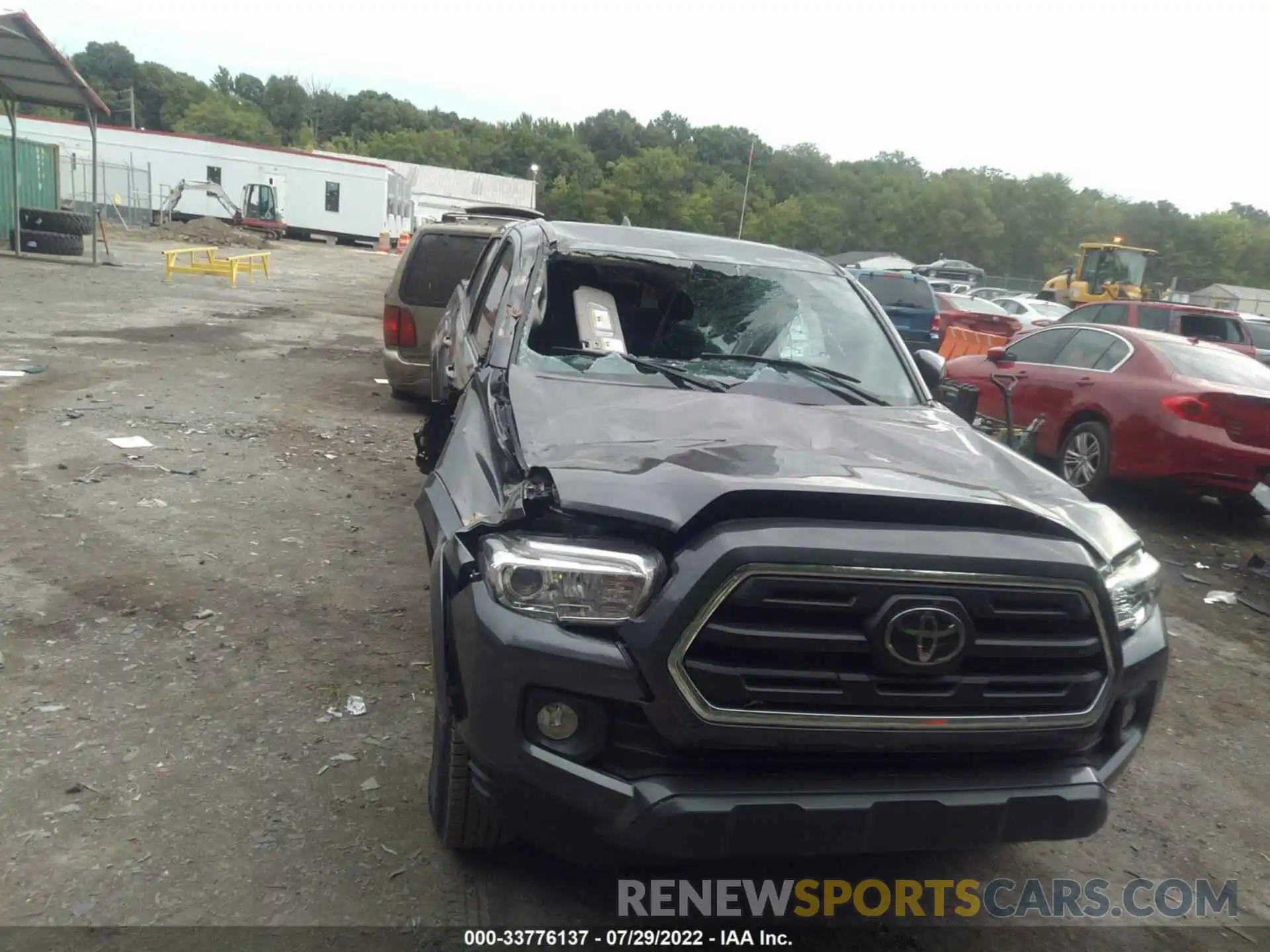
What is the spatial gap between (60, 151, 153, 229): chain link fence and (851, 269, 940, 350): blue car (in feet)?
101

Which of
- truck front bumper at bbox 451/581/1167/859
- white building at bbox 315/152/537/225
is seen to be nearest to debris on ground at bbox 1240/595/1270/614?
truck front bumper at bbox 451/581/1167/859

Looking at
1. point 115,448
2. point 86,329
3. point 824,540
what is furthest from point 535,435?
point 86,329

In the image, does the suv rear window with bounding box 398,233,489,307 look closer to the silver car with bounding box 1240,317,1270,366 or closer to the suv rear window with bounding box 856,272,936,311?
the suv rear window with bounding box 856,272,936,311

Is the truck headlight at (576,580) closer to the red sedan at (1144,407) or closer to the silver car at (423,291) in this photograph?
the red sedan at (1144,407)

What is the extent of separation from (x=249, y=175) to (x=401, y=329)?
40.8m

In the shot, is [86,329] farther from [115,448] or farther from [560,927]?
[560,927]

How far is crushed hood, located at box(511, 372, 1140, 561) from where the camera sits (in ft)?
8.17

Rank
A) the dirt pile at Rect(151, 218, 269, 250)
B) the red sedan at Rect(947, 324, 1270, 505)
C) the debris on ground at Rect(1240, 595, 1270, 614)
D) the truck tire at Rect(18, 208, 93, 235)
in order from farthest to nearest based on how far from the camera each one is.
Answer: the dirt pile at Rect(151, 218, 269, 250)
the truck tire at Rect(18, 208, 93, 235)
the red sedan at Rect(947, 324, 1270, 505)
the debris on ground at Rect(1240, 595, 1270, 614)

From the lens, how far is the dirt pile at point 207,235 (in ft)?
119

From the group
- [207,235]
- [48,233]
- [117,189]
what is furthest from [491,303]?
[117,189]

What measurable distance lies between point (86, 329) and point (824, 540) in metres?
13.2

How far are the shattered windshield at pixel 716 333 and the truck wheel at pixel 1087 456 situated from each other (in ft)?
14.7

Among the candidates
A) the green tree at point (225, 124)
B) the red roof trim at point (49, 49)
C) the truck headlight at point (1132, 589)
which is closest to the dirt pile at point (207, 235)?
the red roof trim at point (49, 49)

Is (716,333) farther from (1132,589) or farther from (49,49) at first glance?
(49,49)
